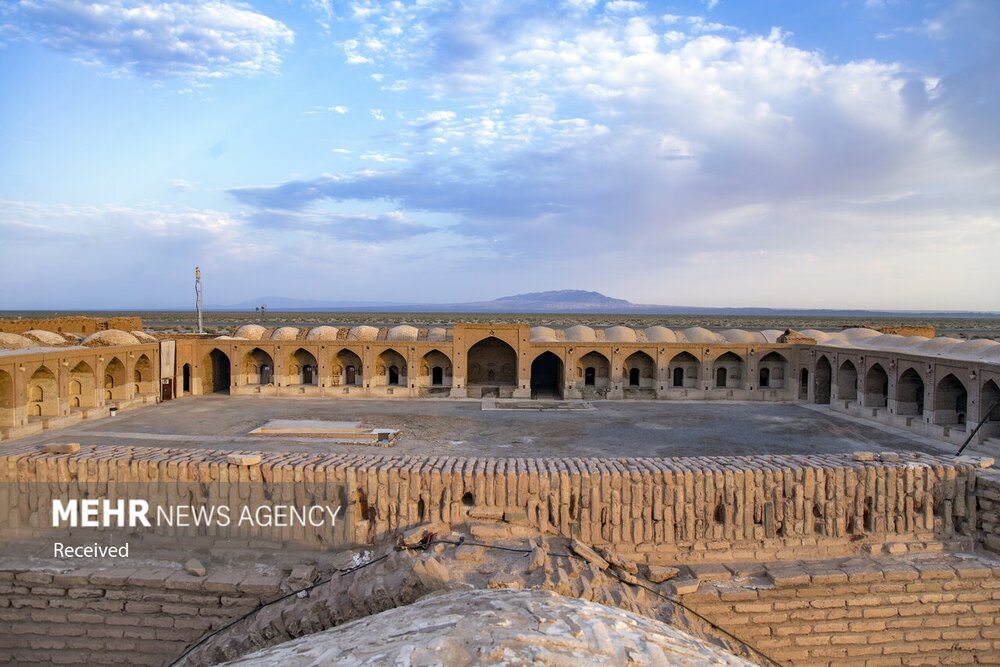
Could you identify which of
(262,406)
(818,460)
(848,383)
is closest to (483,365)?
(262,406)

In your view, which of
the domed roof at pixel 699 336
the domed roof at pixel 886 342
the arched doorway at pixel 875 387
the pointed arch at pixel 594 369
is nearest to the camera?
the arched doorway at pixel 875 387

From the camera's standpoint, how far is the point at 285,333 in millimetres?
28953

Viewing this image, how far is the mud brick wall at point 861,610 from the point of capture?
23.8ft

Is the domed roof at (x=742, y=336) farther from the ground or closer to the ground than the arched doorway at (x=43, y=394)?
farther from the ground

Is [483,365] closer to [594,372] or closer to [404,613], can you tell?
[594,372]

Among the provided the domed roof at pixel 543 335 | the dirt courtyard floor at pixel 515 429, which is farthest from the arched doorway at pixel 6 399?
the domed roof at pixel 543 335

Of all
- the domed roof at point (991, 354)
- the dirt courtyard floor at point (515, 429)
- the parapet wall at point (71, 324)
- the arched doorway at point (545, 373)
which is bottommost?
the dirt courtyard floor at point (515, 429)

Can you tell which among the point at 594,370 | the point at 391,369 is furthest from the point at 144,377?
the point at 594,370

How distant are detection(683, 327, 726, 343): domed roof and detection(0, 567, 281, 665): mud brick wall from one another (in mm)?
24816

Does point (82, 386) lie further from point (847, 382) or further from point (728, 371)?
point (847, 382)

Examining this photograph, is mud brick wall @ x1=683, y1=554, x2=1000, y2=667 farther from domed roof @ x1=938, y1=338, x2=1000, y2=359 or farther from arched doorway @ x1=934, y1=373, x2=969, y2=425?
domed roof @ x1=938, y1=338, x2=1000, y2=359

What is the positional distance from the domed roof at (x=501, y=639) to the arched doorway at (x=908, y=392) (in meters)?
20.6

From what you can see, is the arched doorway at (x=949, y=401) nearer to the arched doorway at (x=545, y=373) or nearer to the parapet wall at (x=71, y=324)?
the arched doorway at (x=545, y=373)

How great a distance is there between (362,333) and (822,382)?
69.3 feet
